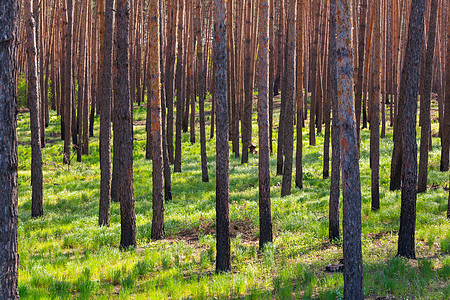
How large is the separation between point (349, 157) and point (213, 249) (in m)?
4.06

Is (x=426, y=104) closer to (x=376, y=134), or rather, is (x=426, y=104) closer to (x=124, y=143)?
(x=376, y=134)

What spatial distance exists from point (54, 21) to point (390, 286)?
32.2 meters

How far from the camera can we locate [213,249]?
8117 millimetres

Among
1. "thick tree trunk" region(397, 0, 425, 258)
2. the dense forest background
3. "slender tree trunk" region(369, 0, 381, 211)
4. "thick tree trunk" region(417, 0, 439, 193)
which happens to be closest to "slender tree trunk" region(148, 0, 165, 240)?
the dense forest background

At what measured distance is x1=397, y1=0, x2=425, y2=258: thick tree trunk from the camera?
7062 millimetres

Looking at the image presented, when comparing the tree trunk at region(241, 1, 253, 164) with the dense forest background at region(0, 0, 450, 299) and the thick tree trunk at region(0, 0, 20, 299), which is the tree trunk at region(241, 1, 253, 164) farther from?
the thick tree trunk at region(0, 0, 20, 299)

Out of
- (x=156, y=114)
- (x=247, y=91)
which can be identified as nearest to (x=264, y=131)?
(x=156, y=114)

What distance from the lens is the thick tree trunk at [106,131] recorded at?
987 cm

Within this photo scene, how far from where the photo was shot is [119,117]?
8445 millimetres

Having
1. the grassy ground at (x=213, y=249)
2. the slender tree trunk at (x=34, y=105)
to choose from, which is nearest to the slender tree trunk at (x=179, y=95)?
the grassy ground at (x=213, y=249)

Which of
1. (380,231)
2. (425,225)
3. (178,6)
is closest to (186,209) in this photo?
(380,231)

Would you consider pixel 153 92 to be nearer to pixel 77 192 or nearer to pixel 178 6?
pixel 77 192

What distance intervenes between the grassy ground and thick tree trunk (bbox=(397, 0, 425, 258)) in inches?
18.2

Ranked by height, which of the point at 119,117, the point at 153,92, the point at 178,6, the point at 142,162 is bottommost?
the point at 142,162
